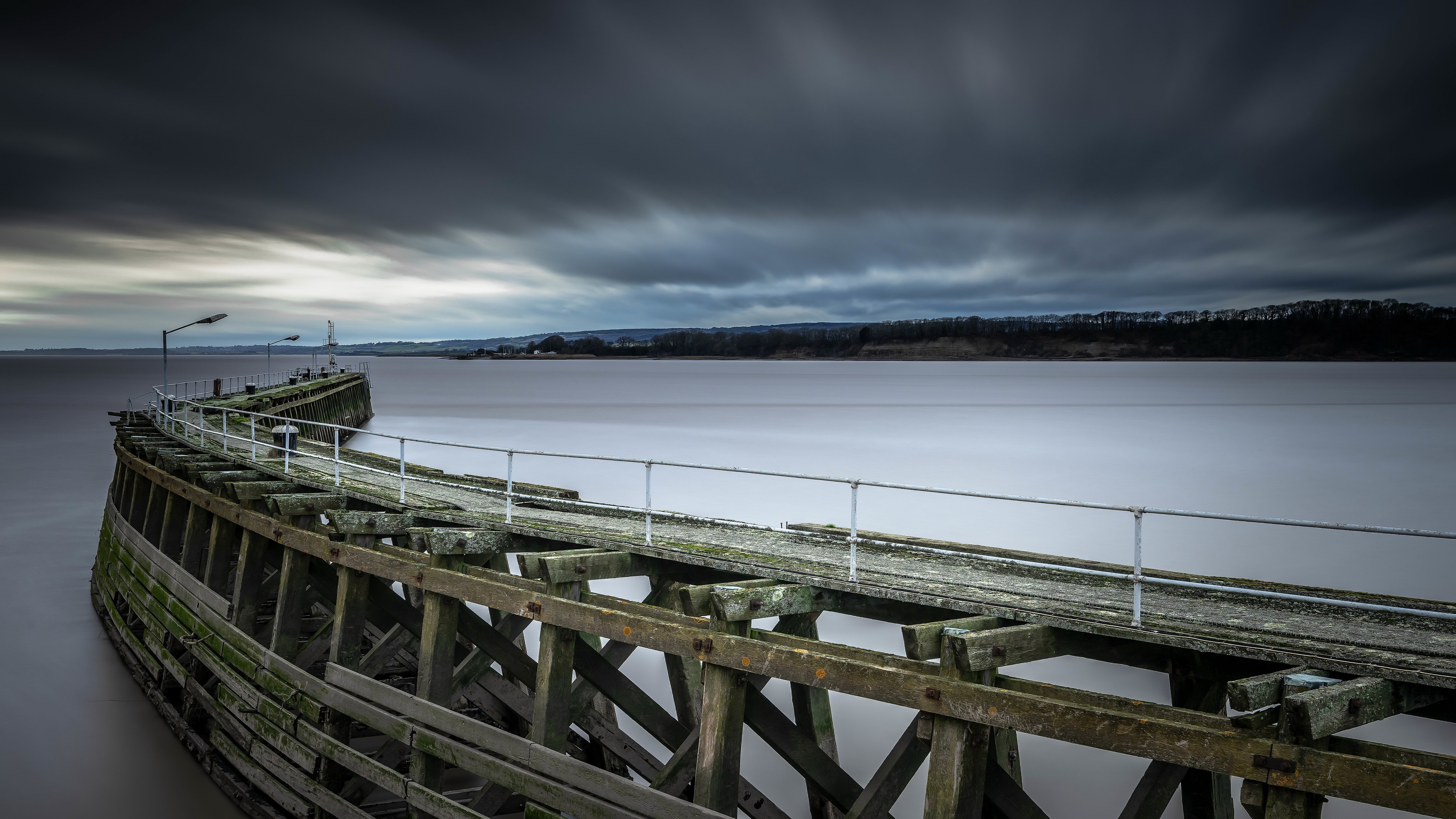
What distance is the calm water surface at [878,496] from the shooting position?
12.1 meters

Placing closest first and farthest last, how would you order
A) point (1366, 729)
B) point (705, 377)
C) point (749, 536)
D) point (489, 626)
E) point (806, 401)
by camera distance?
1. point (489, 626)
2. point (749, 536)
3. point (1366, 729)
4. point (806, 401)
5. point (705, 377)

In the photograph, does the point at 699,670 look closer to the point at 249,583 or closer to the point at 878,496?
the point at 249,583

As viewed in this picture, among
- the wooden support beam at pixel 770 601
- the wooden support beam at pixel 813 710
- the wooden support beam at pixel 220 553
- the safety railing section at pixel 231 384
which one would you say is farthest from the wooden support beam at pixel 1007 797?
the safety railing section at pixel 231 384

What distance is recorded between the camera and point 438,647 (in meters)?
8.88

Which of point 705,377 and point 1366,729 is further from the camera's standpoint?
point 705,377

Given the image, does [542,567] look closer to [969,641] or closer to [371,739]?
[969,641]

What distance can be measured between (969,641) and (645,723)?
3.89 m

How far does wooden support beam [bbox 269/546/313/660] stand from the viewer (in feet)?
35.7

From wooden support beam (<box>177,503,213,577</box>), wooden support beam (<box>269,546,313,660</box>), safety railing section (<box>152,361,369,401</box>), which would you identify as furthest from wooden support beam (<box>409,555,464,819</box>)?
safety railing section (<box>152,361,369,401</box>)

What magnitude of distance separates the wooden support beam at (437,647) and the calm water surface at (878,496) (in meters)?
4.30

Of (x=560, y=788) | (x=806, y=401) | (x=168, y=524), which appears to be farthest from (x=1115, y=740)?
(x=806, y=401)

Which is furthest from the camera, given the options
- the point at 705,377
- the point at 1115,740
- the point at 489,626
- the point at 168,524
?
the point at 705,377

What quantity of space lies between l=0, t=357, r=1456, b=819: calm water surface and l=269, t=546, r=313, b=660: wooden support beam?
204cm

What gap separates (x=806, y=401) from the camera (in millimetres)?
104812
